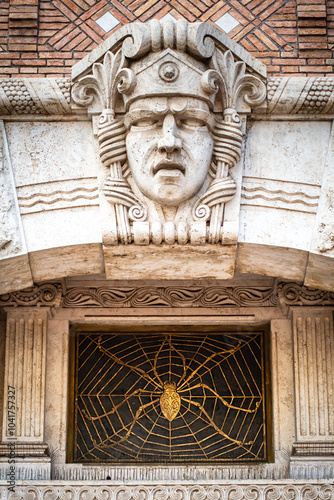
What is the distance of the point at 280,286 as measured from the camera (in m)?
5.40

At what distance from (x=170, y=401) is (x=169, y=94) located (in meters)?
1.92

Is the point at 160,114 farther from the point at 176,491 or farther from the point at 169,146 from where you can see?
the point at 176,491

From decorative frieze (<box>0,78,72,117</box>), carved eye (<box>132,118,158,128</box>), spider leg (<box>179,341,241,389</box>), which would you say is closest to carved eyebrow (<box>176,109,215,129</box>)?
carved eye (<box>132,118,158,128</box>)

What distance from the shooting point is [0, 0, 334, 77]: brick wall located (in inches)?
199

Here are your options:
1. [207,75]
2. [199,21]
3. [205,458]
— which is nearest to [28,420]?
[205,458]

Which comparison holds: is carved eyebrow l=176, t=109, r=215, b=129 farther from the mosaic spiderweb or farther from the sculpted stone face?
the mosaic spiderweb

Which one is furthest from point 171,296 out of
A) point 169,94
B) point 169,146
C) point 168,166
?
point 169,94

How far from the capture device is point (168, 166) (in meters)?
4.67

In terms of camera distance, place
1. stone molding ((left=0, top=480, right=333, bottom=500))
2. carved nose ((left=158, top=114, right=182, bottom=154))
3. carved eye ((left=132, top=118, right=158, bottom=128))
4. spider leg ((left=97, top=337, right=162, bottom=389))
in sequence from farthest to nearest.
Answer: spider leg ((left=97, top=337, right=162, bottom=389)) < stone molding ((left=0, top=480, right=333, bottom=500)) < carved eye ((left=132, top=118, right=158, bottom=128)) < carved nose ((left=158, top=114, right=182, bottom=154))

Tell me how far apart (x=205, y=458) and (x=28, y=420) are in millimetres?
1108

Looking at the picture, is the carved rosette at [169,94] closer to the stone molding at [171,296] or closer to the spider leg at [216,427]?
the stone molding at [171,296]

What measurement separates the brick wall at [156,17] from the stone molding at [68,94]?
0.49 feet

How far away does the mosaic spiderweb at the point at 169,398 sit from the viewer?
530 centimetres

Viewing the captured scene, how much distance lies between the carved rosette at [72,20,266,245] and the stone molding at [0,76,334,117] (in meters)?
0.07
